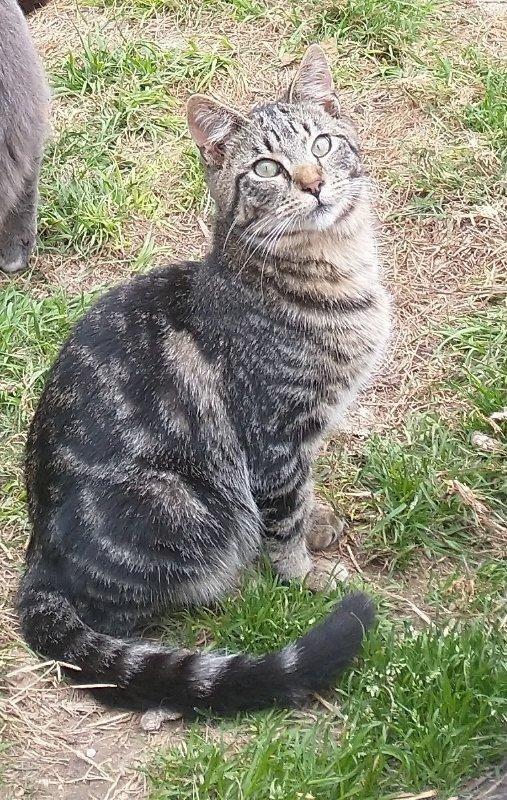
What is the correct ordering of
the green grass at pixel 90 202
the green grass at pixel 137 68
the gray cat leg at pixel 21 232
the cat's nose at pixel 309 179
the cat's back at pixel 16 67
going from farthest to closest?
the green grass at pixel 137 68 → the green grass at pixel 90 202 → the gray cat leg at pixel 21 232 → the cat's back at pixel 16 67 → the cat's nose at pixel 309 179

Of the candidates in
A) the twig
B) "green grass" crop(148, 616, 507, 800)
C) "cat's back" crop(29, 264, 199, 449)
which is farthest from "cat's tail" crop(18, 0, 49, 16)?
"green grass" crop(148, 616, 507, 800)

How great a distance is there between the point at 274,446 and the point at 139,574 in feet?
1.81

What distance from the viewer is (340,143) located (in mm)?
2891

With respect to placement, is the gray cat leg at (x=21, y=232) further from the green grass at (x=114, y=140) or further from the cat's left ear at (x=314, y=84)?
the cat's left ear at (x=314, y=84)

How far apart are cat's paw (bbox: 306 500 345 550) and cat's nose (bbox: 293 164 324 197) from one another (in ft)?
3.61

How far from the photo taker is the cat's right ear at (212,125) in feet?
9.27

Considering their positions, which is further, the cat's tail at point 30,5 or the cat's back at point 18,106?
the cat's tail at point 30,5

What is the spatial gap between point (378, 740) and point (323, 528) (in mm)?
865

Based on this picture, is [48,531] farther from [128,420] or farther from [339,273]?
[339,273]

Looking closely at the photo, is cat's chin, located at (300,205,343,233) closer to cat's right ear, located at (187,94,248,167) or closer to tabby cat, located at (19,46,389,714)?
tabby cat, located at (19,46,389,714)

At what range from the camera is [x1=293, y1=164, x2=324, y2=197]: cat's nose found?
8.93 feet

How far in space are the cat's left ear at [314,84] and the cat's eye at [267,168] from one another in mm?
298

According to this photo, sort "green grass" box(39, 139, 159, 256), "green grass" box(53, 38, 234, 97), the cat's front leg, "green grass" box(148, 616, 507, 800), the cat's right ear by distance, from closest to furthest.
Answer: "green grass" box(148, 616, 507, 800)
the cat's right ear
the cat's front leg
"green grass" box(39, 139, 159, 256)
"green grass" box(53, 38, 234, 97)

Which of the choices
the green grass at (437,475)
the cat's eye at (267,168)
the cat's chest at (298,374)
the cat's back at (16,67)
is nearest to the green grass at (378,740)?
the green grass at (437,475)
